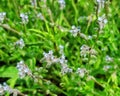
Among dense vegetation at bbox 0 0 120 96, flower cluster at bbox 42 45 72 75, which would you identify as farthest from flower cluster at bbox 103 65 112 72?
flower cluster at bbox 42 45 72 75

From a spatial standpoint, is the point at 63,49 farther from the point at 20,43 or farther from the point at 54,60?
the point at 54,60

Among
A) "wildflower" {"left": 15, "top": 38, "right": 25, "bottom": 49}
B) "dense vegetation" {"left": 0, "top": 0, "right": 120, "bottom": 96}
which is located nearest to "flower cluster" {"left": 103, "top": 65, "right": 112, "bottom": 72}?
"dense vegetation" {"left": 0, "top": 0, "right": 120, "bottom": 96}

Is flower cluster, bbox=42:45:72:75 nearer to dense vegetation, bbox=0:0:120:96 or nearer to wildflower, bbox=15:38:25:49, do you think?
dense vegetation, bbox=0:0:120:96

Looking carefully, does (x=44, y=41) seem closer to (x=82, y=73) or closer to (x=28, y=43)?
(x=28, y=43)

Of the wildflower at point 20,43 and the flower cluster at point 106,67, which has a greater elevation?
the wildflower at point 20,43

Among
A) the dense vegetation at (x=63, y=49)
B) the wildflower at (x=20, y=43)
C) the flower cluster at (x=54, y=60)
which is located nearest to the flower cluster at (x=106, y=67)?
the dense vegetation at (x=63, y=49)

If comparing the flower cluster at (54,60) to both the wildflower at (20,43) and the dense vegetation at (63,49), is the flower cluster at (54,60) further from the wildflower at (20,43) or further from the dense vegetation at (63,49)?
the wildflower at (20,43)

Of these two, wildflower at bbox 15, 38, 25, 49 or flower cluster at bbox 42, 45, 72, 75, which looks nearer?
flower cluster at bbox 42, 45, 72, 75

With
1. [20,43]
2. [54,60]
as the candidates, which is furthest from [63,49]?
[54,60]

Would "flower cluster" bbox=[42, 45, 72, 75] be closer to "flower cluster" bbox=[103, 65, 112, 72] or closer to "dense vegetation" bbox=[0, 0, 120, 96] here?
"dense vegetation" bbox=[0, 0, 120, 96]

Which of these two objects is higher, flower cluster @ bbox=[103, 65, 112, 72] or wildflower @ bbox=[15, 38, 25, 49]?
wildflower @ bbox=[15, 38, 25, 49]

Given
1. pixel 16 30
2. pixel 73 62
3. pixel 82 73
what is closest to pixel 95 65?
pixel 73 62
